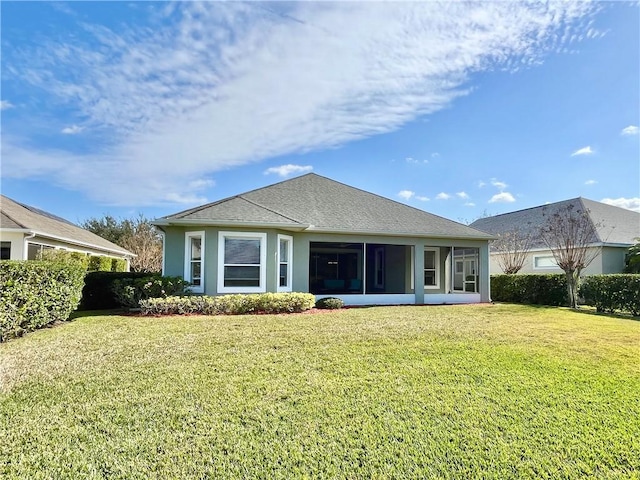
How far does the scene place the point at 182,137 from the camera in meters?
16.2

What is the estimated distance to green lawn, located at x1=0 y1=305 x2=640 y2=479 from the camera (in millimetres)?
3568

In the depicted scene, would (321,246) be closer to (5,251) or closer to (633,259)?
(5,251)

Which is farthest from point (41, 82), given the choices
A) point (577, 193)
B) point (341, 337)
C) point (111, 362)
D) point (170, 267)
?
point (577, 193)

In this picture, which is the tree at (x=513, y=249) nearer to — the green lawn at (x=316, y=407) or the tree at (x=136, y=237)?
the green lawn at (x=316, y=407)

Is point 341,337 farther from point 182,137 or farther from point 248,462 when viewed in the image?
point 182,137

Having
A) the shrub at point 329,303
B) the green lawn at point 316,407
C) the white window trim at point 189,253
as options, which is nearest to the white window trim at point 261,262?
the white window trim at point 189,253

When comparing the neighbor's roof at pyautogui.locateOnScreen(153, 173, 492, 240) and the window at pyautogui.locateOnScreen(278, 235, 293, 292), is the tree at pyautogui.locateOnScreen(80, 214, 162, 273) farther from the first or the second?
the window at pyautogui.locateOnScreen(278, 235, 293, 292)

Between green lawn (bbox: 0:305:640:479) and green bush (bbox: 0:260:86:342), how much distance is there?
1.45 feet

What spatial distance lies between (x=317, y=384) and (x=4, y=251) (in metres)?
17.1

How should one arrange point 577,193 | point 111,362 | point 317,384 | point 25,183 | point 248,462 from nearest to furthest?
point 248,462 → point 317,384 → point 111,362 → point 25,183 → point 577,193

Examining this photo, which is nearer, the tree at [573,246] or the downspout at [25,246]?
the downspout at [25,246]

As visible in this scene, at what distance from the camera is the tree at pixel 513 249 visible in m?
23.4

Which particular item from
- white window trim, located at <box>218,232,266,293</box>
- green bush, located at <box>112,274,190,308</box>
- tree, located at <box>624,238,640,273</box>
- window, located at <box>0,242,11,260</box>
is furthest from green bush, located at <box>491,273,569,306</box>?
window, located at <box>0,242,11,260</box>

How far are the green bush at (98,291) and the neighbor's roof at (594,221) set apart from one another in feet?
68.2
